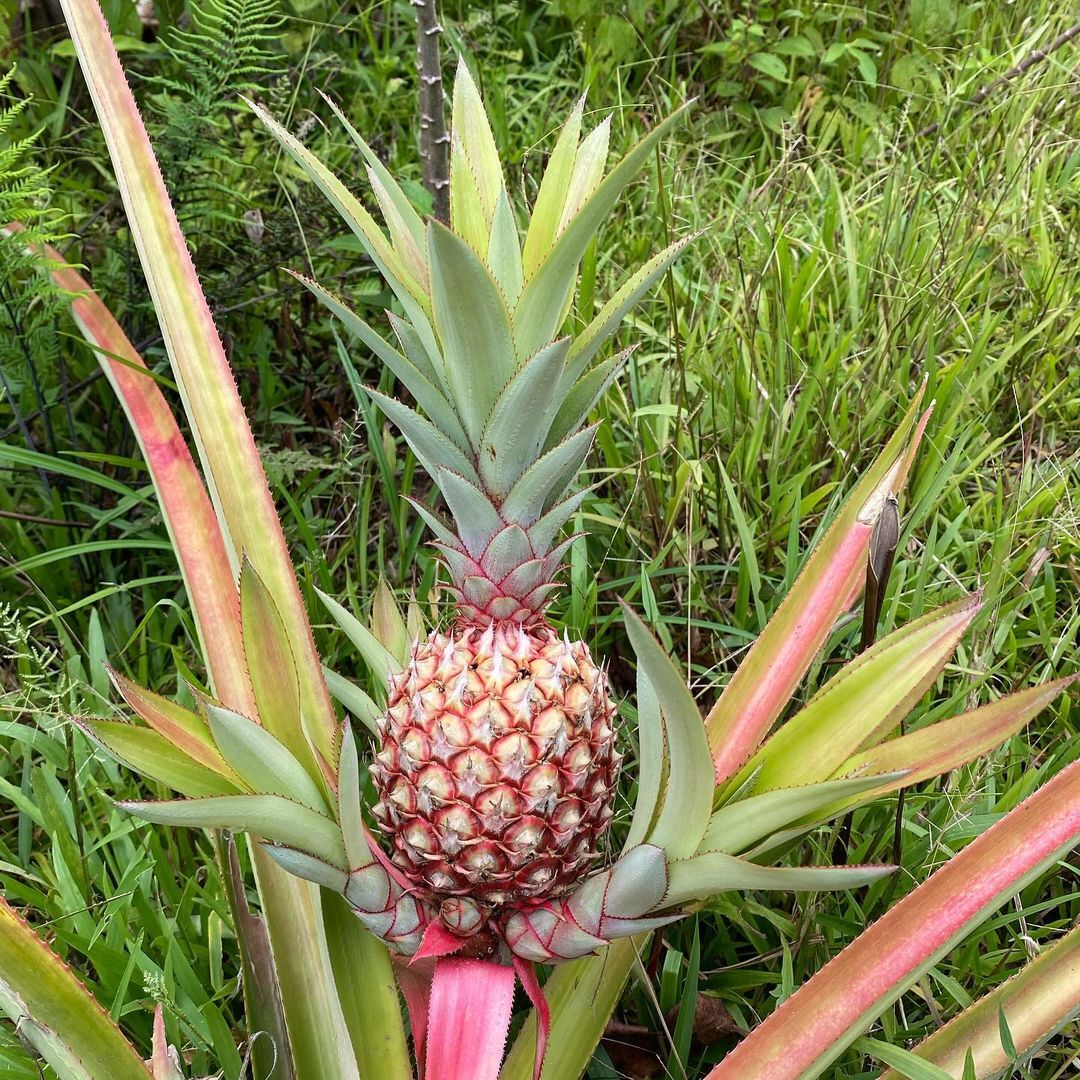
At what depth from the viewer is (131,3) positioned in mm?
2283

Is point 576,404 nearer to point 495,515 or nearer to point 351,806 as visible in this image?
point 495,515

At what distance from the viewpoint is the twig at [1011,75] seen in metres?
2.30

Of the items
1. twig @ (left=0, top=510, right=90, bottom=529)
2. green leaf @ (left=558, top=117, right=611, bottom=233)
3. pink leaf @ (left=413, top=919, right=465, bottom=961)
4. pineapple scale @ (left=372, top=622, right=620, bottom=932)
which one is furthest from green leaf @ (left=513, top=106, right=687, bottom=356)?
twig @ (left=0, top=510, right=90, bottom=529)

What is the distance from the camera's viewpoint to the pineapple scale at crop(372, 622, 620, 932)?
88 cm

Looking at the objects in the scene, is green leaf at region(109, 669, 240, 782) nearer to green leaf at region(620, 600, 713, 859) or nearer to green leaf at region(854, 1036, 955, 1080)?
green leaf at region(620, 600, 713, 859)

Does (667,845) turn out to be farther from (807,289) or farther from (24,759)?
(807,289)

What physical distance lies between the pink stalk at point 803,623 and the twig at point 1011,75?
1460mm

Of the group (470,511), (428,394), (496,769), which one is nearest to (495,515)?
(470,511)

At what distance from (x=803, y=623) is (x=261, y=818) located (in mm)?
577

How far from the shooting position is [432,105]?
4.81 ft

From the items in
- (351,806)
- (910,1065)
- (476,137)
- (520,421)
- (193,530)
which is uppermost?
(476,137)

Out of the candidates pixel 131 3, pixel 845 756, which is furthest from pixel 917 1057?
pixel 131 3

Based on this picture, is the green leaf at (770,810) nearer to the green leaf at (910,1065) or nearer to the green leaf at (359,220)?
the green leaf at (910,1065)

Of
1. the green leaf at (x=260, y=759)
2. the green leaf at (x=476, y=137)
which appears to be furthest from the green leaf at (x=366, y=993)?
the green leaf at (x=476, y=137)
